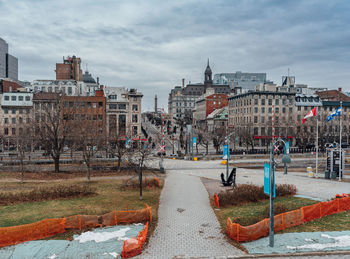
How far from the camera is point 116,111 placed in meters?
74.4

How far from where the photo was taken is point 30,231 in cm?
1470

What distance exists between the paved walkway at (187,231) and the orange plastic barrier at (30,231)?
4.91 meters

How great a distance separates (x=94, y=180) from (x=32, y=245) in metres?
17.8

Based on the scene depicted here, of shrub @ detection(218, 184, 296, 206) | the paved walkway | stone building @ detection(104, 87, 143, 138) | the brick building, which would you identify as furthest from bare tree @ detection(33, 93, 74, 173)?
the brick building

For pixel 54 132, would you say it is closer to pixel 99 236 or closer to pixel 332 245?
pixel 99 236

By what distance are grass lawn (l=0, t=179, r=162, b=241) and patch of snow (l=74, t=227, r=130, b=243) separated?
6.75ft

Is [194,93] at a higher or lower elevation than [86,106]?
higher

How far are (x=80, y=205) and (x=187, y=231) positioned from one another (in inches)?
338

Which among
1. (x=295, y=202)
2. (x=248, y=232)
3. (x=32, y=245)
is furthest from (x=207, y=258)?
(x=295, y=202)

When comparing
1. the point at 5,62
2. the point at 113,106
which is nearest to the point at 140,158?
the point at 113,106

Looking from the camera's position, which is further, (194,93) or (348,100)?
(194,93)

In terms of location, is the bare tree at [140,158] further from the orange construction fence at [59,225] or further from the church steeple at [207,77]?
the church steeple at [207,77]

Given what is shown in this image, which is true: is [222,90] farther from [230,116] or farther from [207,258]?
[207,258]

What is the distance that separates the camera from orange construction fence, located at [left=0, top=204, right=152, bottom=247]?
14248mm
